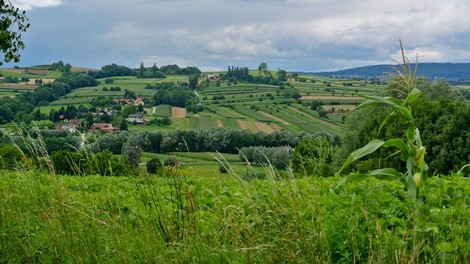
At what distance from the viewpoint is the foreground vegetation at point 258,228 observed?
12.0 feet

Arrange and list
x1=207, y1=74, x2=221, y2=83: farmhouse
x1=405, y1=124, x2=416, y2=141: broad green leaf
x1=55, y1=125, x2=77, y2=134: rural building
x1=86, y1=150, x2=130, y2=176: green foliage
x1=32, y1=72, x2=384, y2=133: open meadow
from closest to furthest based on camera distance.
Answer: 1. x1=405, y1=124, x2=416, y2=141: broad green leaf
2. x1=86, y1=150, x2=130, y2=176: green foliage
3. x1=55, y1=125, x2=77, y2=134: rural building
4. x1=32, y1=72, x2=384, y2=133: open meadow
5. x1=207, y1=74, x2=221, y2=83: farmhouse

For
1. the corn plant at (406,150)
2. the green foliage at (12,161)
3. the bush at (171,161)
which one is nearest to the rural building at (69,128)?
the green foliage at (12,161)

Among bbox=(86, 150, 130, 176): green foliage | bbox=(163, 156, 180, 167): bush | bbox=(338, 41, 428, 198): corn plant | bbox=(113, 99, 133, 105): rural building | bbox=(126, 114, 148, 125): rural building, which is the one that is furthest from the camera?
bbox=(113, 99, 133, 105): rural building

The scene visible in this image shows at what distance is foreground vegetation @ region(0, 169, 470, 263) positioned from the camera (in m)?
3.66

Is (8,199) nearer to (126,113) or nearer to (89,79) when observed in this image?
(126,113)

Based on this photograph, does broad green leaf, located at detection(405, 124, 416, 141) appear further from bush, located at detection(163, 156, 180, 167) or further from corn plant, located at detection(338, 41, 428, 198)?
bush, located at detection(163, 156, 180, 167)

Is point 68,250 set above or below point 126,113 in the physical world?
above

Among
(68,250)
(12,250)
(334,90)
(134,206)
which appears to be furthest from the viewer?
(334,90)

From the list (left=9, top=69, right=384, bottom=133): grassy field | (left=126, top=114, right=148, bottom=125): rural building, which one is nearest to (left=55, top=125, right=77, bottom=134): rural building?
(left=9, top=69, right=384, bottom=133): grassy field

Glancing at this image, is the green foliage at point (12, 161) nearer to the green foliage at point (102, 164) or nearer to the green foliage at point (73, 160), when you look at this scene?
the green foliage at point (73, 160)

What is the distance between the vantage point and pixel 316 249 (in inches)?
147

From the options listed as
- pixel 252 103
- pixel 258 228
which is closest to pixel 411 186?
pixel 258 228

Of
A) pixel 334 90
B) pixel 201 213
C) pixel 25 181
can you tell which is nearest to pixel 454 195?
pixel 201 213

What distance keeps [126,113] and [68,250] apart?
3011 inches
